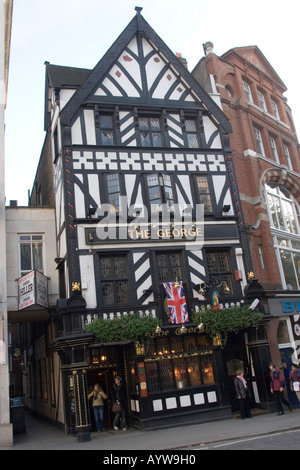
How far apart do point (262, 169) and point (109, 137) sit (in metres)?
8.66

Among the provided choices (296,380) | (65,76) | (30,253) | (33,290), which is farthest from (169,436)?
(65,76)

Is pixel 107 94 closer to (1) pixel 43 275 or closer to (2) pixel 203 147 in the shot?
(2) pixel 203 147

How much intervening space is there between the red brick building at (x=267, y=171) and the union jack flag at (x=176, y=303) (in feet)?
12.3

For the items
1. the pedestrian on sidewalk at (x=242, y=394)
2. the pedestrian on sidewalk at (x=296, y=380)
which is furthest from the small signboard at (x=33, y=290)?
the pedestrian on sidewalk at (x=296, y=380)

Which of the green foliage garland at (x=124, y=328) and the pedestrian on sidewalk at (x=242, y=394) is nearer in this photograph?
the green foliage garland at (x=124, y=328)

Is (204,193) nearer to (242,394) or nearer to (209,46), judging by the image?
(242,394)

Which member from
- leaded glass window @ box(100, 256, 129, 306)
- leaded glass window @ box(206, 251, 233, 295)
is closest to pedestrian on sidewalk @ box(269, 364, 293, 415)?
leaded glass window @ box(206, 251, 233, 295)

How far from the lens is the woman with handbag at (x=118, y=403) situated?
15.7 m

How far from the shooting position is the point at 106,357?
17141 mm

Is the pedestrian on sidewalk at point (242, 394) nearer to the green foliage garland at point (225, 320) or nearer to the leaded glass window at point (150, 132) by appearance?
the green foliage garland at point (225, 320)

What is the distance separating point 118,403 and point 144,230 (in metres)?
6.46

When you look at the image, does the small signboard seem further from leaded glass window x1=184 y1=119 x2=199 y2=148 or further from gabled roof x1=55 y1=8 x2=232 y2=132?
leaded glass window x1=184 y1=119 x2=199 y2=148

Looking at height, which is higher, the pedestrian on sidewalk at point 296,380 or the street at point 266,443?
the pedestrian on sidewalk at point 296,380

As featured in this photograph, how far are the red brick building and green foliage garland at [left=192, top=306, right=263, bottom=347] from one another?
1.61m
